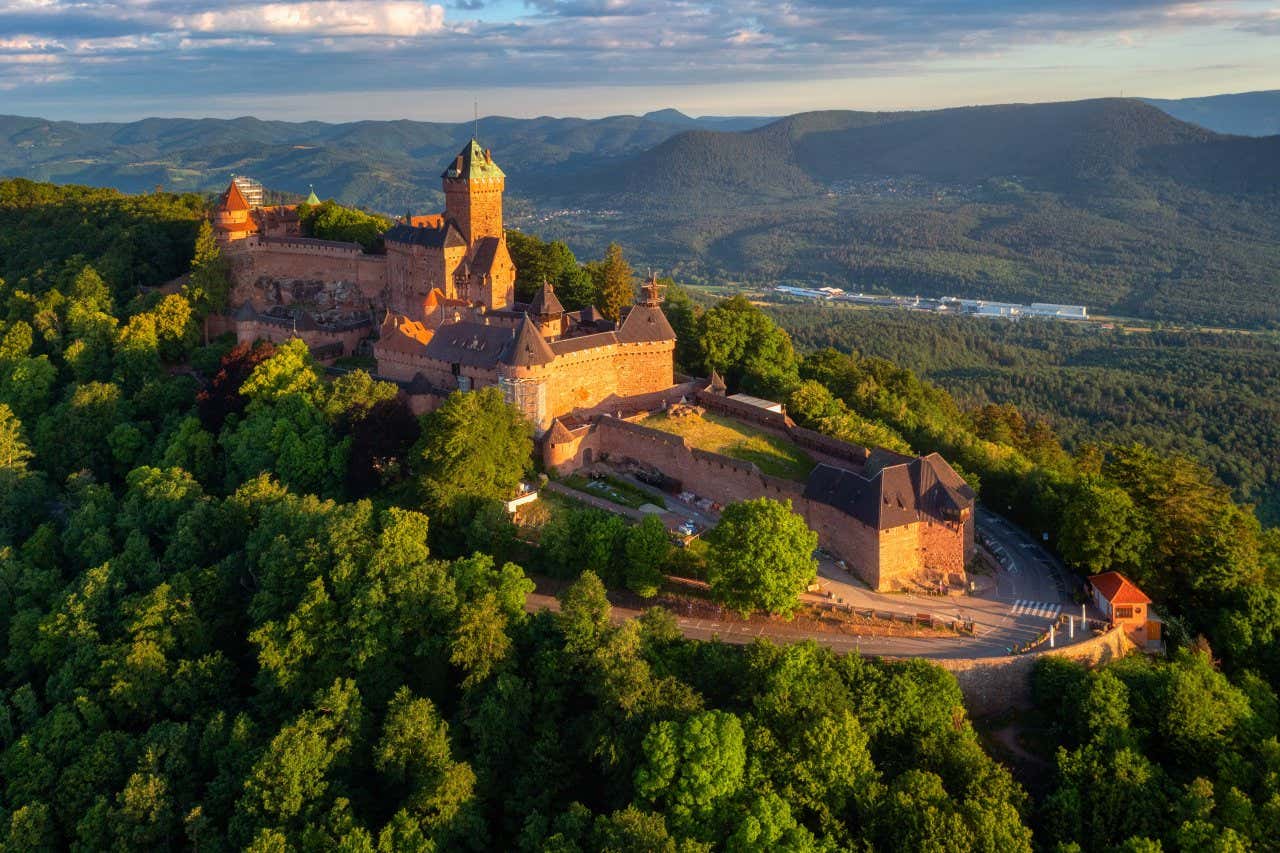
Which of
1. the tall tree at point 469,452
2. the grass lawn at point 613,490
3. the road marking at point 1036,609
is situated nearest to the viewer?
the road marking at point 1036,609

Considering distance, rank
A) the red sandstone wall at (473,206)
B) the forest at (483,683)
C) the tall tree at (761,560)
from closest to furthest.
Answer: the forest at (483,683) → the tall tree at (761,560) → the red sandstone wall at (473,206)

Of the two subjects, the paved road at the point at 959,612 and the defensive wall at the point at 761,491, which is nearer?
the paved road at the point at 959,612

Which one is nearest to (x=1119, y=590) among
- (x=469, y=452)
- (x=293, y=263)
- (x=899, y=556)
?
(x=899, y=556)

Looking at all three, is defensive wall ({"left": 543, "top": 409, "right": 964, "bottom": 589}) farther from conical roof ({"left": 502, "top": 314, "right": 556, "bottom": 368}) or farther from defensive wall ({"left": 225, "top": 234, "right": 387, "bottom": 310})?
defensive wall ({"left": 225, "top": 234, "right": 387, "bottom": 310})

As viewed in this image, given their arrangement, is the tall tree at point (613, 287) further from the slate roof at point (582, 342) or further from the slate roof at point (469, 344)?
the slate roof at point (469, 344)

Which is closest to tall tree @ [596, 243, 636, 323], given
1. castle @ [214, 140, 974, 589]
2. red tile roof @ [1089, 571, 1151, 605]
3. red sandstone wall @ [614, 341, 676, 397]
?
castle @ [214, 140, 974, 589]

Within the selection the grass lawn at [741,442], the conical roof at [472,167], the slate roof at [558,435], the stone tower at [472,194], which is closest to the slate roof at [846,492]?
the grass lawn at [741,442]

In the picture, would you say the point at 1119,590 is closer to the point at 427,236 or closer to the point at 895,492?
the point at 895,492
